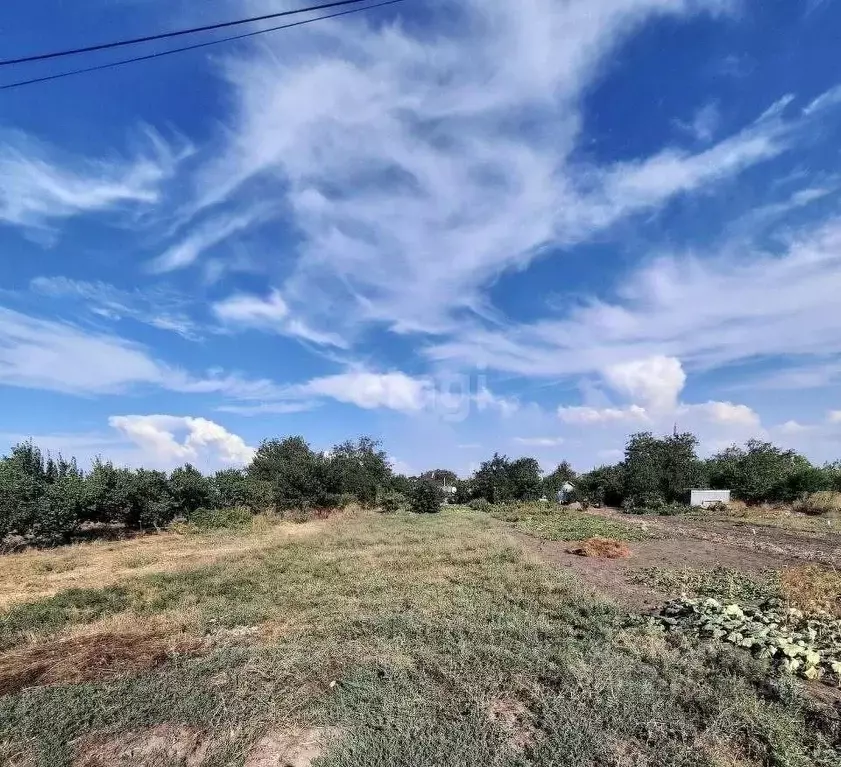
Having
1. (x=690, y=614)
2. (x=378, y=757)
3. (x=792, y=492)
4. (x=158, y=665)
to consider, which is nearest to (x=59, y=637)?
(x=158, y=665)

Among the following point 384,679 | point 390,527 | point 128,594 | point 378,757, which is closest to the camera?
point 378,757

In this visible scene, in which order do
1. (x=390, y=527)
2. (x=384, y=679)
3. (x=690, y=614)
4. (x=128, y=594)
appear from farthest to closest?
(x=390, y=527) → (x=128, y=594) → (x=690, y=614) → (x=384, y=679)

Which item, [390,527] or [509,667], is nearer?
[509,667]

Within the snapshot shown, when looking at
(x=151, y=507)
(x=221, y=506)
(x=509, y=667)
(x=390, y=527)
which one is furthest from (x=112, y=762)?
(x=221, y=506)

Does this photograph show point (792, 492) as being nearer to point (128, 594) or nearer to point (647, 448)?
point (647, 448)

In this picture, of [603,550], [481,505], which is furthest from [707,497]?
[603,550]

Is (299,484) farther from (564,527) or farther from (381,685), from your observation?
(381,685)

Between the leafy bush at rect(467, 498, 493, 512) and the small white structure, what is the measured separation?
40.3 feet

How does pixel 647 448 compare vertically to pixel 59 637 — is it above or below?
above

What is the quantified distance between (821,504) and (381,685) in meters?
29.6

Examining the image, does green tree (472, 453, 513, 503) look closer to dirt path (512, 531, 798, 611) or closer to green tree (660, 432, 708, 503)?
green tree (660, 432, 708, 503)

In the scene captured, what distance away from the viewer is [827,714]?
364 cm

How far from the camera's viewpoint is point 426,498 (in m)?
29.3

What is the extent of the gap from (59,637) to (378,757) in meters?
5.19
